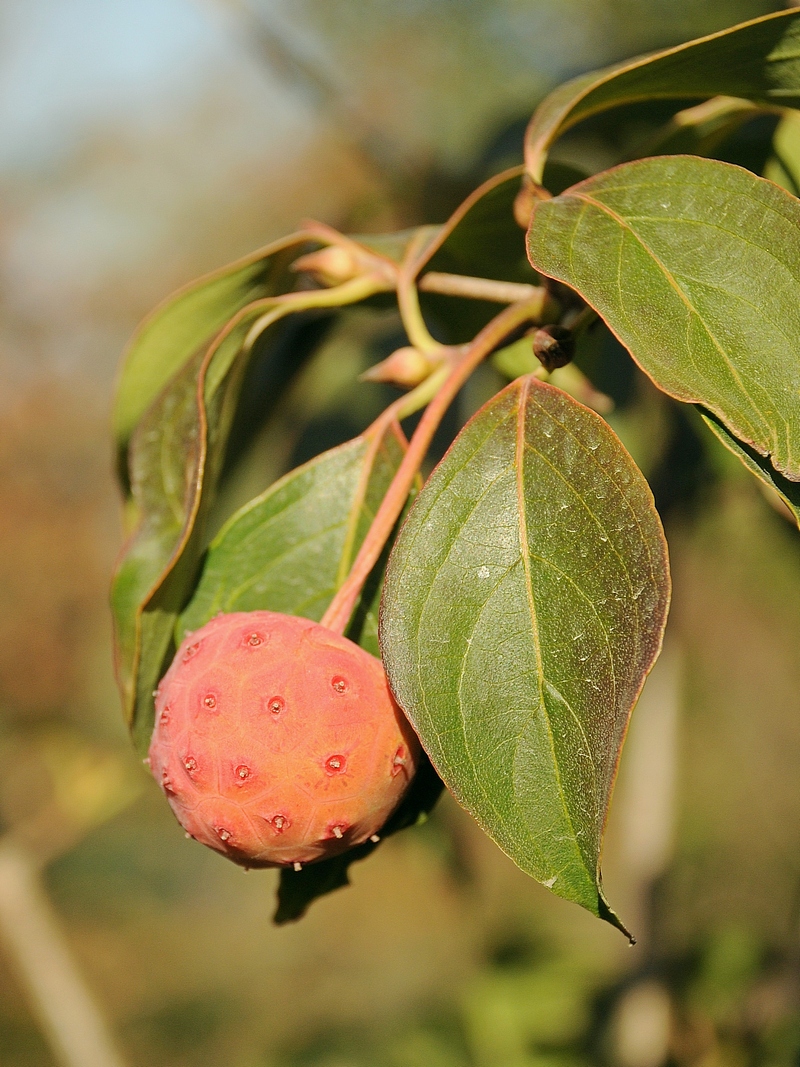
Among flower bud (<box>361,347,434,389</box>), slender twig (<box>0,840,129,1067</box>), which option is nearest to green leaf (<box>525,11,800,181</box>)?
flower bud (<box>361,347,434,389</box>)

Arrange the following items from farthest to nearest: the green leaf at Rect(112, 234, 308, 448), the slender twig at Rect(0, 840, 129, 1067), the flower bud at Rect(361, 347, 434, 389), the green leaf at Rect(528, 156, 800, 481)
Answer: the slender twig at Rect(0, 840, 129, 1067)
the green leaf at Rect(112, 234, 308, 448)
the flower bud at Rect(361, 347, 434, 389)
the green leaf at Rect(528, 156, 800, 481)

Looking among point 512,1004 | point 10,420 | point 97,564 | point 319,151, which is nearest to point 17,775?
point 97,564

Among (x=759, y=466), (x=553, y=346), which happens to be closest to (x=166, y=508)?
(x=553, y=346)

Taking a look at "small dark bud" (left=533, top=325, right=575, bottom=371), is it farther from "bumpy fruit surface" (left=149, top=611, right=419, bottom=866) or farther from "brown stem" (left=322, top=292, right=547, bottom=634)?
"bumpy fruit surface" (left=149, top=611, right=419, bottom=866)

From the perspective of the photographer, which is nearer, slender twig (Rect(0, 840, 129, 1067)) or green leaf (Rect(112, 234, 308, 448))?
green leaf (Rect(112, 234, 308, 448))

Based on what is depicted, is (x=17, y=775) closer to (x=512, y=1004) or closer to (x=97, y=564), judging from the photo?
(x=97, y=564)

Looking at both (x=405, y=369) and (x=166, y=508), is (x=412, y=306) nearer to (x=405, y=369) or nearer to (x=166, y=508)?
(x=405, y=369)
